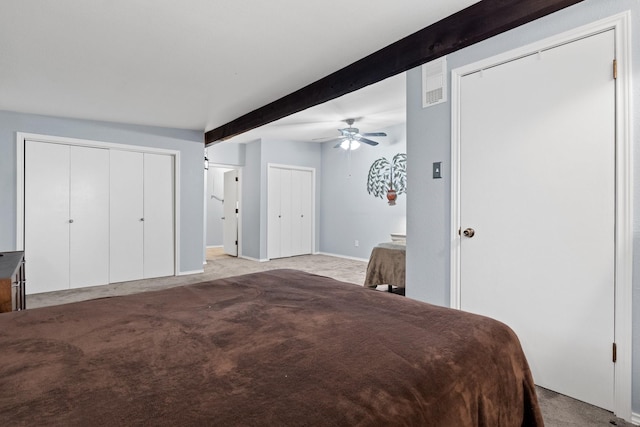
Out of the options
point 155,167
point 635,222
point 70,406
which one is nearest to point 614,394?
point 635,222

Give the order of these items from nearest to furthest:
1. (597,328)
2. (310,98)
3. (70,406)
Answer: (70,406) < (597,328) < (310,98)

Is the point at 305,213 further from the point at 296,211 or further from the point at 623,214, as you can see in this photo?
the point at 623,214

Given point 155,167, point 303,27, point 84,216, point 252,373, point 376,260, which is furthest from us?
point 155,167

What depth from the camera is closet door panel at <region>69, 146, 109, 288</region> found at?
4551mm

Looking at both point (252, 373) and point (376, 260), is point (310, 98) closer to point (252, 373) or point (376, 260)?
point (376, 260)

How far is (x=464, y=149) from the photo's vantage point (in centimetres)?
240

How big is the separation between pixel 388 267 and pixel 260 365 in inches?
132

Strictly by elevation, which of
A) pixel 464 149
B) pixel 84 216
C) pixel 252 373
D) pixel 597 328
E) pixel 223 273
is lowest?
pixel 223 273

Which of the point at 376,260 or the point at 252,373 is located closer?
the point at 252,373

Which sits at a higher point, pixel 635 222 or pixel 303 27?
pixel 303 27

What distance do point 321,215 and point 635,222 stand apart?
6.31m

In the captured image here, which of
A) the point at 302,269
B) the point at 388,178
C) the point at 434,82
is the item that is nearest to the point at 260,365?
the point at 434,82

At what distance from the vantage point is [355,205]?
6969mm

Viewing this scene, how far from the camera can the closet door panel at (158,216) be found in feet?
16.8
